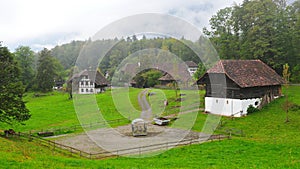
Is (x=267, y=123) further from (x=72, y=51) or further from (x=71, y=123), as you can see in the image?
(x=72, y=51)

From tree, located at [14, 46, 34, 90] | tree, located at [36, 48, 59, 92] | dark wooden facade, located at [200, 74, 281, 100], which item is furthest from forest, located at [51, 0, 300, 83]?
tree, located at [14, 46, 34, 90]

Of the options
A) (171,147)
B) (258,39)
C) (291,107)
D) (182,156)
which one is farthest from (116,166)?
(258,39)

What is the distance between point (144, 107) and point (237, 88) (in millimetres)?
13707

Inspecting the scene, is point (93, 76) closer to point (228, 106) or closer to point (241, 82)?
point (228, 106)

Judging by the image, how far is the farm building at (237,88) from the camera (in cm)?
3374

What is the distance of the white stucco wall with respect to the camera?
33.4 m

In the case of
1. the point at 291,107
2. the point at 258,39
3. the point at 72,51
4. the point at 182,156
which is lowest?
the point at 182,156

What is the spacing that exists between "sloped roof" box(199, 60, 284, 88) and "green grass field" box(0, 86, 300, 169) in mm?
3658

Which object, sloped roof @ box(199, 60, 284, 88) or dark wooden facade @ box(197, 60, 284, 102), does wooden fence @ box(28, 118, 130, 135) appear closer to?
dark wooden facade @ box(197, 60, 284, 102)

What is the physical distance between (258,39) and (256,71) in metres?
11.1

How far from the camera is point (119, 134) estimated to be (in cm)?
2786

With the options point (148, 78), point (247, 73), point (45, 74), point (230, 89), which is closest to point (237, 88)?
point (230, 89)

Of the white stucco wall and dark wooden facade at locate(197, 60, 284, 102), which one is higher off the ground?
dark wooden facade at locate(197, 60, 284, 102)

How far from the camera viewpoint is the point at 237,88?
33.8 m
